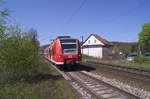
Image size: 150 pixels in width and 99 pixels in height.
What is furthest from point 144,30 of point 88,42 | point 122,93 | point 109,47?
point 122,93

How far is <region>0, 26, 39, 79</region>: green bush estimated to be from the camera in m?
7.21

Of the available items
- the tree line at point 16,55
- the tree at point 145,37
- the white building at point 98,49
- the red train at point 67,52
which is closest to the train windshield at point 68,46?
the red train at point 67,52

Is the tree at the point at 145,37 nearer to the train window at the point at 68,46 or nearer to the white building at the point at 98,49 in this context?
the white building at the point at 98,49

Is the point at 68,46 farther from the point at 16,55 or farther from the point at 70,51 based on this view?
the point at 16,55

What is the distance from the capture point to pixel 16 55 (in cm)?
746

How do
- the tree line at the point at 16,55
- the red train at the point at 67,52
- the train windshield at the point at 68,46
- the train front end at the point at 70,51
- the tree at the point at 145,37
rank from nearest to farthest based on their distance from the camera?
the tree line at the point at 16,55
the red train at the point at 67,52
the train front end at the point at 70,51
the train windshield at the point at 68,46
the tree at the point at 145,37

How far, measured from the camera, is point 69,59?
40.2 ft

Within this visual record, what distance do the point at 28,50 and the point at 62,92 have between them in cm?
332

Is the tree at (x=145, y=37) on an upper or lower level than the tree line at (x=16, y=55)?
upper

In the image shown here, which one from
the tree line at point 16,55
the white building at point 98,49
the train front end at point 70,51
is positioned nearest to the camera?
the tree line at point 16,55

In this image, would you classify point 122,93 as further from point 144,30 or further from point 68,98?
point 144,30

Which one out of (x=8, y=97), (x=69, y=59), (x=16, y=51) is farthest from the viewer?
(x=69, y=59)

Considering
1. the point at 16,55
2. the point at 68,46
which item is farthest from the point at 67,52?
the point at 16,55

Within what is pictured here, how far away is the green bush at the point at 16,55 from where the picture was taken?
7211 mm
